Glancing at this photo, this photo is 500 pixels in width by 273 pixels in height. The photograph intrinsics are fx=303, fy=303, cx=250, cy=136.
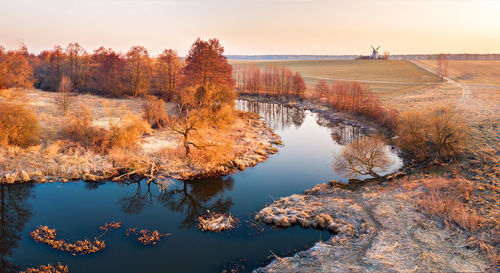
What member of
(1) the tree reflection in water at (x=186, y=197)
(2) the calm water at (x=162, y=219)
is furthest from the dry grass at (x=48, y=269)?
(1) the tree reflection in water at (x=186, y=197)

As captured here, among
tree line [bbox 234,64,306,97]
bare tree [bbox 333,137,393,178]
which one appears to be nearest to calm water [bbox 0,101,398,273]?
bare tree [bbox 333,137,393,178]

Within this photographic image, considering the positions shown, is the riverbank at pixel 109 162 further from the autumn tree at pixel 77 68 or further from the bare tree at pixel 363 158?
the autumn tree at pixel 77 68

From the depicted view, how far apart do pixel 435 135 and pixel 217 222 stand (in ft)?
62.4

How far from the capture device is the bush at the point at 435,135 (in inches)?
933

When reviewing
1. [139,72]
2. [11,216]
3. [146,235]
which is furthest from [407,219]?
[139,72]

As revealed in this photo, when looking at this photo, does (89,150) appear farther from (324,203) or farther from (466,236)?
(466,236)

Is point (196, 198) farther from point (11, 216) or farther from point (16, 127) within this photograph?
point (16, 127)

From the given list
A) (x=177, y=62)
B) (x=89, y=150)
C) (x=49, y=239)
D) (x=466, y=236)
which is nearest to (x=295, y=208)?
(x=466, y=236)

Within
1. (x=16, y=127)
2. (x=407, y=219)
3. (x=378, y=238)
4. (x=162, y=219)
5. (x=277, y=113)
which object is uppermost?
(x=277, y=113)

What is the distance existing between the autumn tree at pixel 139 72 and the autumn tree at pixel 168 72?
71.6 inches

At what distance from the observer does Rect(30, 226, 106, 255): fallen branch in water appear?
1374cm

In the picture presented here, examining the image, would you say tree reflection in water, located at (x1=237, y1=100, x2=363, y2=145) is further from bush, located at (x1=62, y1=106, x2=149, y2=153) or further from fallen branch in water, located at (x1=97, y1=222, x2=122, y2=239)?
fallen branch in water, located at (x1=97, y1=222, x2=122, y2=239)

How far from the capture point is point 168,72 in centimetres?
5312

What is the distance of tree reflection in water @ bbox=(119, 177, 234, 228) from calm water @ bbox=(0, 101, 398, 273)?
57 mm
